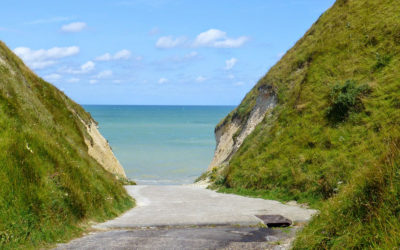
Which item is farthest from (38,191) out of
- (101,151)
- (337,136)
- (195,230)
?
(101,151)

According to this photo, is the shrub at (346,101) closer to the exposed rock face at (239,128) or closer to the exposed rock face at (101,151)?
the exposed rock face at (239,128)

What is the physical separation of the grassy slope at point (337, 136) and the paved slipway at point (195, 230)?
193 cm

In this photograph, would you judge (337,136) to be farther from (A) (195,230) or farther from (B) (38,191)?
(B) (38,191)

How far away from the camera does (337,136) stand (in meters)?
23.9

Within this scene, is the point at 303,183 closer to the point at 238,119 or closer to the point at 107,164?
the point at 107,164

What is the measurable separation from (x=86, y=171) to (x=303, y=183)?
11.5 m

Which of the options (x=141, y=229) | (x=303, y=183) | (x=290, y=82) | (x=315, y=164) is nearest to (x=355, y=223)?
(x=141, y=229)

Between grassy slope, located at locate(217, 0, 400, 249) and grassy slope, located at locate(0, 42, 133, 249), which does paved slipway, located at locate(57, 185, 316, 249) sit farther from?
grassy slope, located at locate(217, 0, 400, 249)

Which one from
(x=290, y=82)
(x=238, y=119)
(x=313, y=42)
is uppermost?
(x=313, y=42)

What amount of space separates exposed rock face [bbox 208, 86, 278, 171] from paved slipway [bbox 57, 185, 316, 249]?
20703 millimetres

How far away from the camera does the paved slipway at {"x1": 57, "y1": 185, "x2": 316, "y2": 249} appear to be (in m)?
10.3

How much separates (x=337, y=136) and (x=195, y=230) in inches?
569

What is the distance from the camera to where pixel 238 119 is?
47188 millimetres

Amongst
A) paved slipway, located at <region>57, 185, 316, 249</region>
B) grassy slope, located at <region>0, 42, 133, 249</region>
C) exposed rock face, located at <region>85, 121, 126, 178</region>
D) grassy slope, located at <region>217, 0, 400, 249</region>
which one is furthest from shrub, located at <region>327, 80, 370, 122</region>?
exposed rock face, located at <region>85, 121, 126, 178</region>
